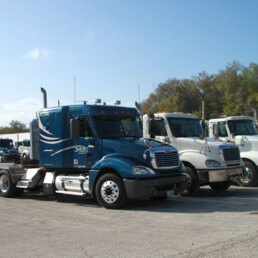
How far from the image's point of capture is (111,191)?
9016mm

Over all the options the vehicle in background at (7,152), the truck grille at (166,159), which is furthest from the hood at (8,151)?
the truck grille at (166,159)

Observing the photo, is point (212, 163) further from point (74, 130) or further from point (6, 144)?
point (6, 144)

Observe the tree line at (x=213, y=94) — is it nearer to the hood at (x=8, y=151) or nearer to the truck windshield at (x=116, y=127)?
the hood at (x=8, y=151)

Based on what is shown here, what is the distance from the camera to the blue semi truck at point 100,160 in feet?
29.2

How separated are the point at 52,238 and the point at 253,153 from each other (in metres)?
8.86

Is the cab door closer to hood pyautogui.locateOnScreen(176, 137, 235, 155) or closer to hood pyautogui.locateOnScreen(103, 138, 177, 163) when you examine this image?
hood pyautogui.locateOnScreen(103, 138, 177, 163)

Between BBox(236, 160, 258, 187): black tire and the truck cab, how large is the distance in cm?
405

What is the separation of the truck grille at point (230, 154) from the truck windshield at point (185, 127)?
1.42m

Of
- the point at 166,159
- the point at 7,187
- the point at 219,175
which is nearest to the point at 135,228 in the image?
the point at 166,159

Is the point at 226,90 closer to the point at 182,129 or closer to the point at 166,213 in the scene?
the point at 182,129

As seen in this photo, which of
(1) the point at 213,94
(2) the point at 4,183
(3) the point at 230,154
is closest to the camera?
(3) the point at 230,154

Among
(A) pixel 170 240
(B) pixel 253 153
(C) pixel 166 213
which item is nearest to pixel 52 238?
(A) pixel 170 240

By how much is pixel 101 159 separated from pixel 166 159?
168 centimetres

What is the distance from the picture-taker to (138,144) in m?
9.30
